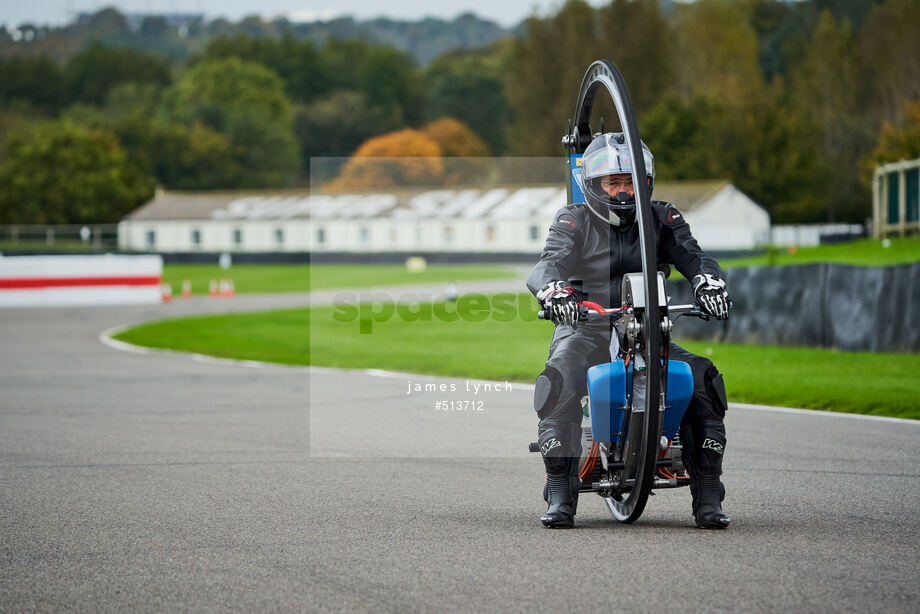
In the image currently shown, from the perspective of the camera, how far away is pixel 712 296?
600cm

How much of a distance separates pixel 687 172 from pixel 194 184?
Result: 47502 millimetres

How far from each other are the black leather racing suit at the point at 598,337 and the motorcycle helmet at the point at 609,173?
0.36 ft

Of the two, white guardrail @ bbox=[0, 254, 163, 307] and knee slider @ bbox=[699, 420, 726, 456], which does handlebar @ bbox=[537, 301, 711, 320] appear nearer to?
knee slider @ bbox=[699, 420, 726, 456]

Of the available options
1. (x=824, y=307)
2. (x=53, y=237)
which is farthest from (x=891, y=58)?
(x=824, y=307)

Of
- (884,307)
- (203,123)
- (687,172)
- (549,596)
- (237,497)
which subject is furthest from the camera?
(203,123)

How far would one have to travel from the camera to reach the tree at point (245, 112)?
11675 cm

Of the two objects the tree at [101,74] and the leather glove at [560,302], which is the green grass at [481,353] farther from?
the tree at [101,74]

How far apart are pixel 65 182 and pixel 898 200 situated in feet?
230

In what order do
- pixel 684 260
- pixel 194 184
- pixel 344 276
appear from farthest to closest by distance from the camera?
pixel 194 184
pixel 344 276
pixel 684 260

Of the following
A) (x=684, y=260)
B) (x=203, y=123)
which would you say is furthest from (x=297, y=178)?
(x=684, y=260)

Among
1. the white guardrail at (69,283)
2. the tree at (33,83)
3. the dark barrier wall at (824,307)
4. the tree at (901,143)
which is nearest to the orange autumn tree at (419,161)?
the white guardrail at (69,283)

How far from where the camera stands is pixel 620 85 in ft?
19.7

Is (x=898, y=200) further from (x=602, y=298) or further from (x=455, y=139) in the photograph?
(x=455, y=139)

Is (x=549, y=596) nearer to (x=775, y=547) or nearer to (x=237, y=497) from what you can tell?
(x=775, y=547)
